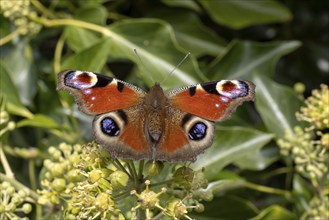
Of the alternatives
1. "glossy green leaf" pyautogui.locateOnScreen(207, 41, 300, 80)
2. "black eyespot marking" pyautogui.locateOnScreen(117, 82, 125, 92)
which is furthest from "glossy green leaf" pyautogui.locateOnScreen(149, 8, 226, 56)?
"black eyespot marking" pyautogui.locateOnScreen(117, 82, 125, 92)

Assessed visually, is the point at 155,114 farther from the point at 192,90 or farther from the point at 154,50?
the point at 154,50

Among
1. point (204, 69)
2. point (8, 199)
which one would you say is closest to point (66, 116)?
point (204, 69)

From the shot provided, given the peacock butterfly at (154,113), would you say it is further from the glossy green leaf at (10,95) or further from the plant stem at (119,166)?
the glossy green leaf at (10,95)

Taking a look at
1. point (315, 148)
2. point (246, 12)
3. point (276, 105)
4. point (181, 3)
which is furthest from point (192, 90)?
point (246, 12)

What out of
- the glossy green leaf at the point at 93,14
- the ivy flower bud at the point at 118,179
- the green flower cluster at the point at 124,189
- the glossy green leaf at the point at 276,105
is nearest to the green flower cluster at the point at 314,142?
the glossy green leaf at the point at 276,105

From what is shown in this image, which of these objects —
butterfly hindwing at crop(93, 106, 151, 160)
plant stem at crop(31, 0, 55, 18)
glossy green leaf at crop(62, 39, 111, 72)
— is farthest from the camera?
plant stem at crop(31, 0, 55, 18)

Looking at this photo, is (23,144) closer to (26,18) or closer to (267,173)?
(26,18)

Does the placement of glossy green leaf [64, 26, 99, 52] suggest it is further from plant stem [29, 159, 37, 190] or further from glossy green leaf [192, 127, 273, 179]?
glossy green leaf [192, 127, 273, 179]
